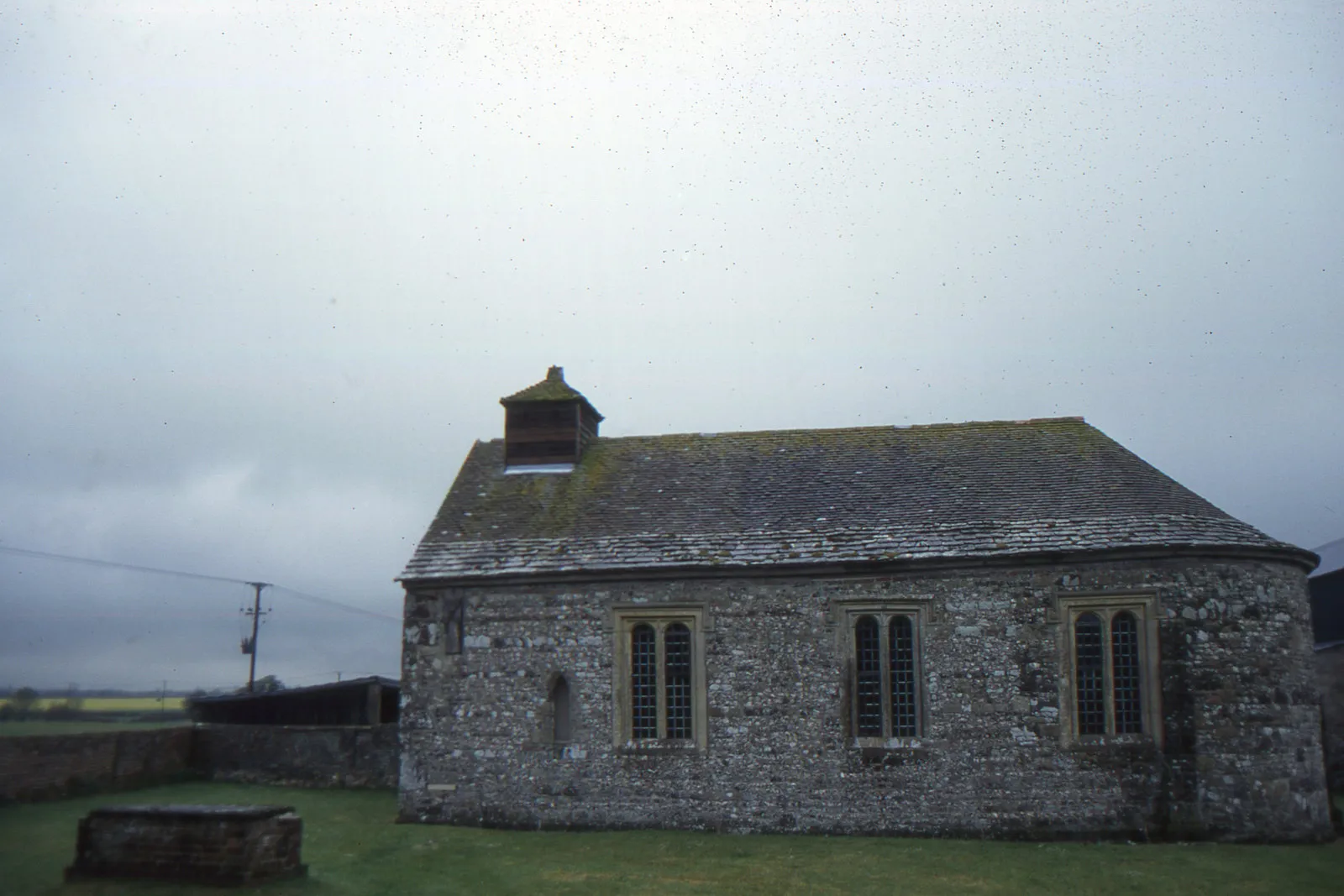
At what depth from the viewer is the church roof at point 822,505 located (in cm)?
2069

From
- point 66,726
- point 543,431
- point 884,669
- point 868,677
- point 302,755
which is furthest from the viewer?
point 302,755

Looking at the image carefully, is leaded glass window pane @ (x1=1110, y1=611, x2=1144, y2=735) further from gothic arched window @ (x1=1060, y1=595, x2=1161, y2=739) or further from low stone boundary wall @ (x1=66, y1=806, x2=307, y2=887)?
low stone boundary wall @ (x1=66, y1=806, x2=307, y2=887)

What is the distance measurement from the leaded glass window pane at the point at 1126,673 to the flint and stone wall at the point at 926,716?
431 millimetres

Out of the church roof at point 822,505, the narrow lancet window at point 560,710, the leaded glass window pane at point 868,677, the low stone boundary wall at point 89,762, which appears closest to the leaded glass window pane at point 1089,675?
the church roof at point 822,505

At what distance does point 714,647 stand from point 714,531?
2.45 metres

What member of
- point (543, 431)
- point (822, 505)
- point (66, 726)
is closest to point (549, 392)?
point (543, 431)

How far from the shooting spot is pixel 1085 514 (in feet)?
69.0

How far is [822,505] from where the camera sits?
22609 mm

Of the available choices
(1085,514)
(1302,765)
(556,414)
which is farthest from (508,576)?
(1302,765)

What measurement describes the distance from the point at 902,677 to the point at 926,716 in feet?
2.81

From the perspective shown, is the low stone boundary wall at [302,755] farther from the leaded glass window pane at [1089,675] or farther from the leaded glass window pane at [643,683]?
the leaded glass window pane at [1089,675]

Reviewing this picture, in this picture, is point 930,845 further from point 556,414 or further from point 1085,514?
point 556,414

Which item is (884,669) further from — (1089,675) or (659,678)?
(659,678)

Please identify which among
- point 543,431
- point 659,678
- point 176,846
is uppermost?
point 543,431
